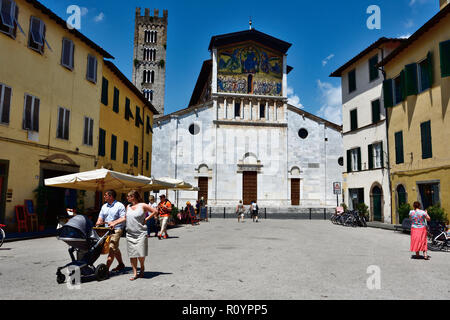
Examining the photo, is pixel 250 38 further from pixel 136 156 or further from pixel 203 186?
pixel 136 156

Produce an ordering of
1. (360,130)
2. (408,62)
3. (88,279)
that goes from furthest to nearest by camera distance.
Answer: (360,130), (408,62), (88,279)

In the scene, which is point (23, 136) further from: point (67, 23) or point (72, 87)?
point (67, 23)

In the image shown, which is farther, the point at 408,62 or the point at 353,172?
the point at 353,172

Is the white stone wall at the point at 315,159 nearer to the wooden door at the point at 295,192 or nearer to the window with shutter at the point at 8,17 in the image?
the wooden door at the point at 295,192

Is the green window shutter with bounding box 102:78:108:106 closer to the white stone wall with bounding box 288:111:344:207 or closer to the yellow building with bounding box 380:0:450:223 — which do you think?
the yellow building with bounding box 380:0:450:223

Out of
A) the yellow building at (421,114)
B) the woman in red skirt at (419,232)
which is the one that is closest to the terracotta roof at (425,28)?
the yellow building at (421,114)

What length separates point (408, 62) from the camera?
64.4 ft

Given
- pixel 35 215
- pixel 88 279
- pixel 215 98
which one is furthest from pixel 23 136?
pixel 215 98

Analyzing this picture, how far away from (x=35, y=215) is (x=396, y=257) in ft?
43.7

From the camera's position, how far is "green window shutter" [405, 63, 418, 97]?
733 inches

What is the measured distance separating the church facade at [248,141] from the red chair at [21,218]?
22.7 metres

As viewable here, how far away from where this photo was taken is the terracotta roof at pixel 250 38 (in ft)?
130

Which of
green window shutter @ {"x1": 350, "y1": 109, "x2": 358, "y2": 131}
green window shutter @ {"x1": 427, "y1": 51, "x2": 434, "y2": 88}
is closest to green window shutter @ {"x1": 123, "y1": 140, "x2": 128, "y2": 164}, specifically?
green window shutter @ {"x1": 350, "y1": 109, "x2": 358, "y2": 131}

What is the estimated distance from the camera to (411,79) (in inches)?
741
